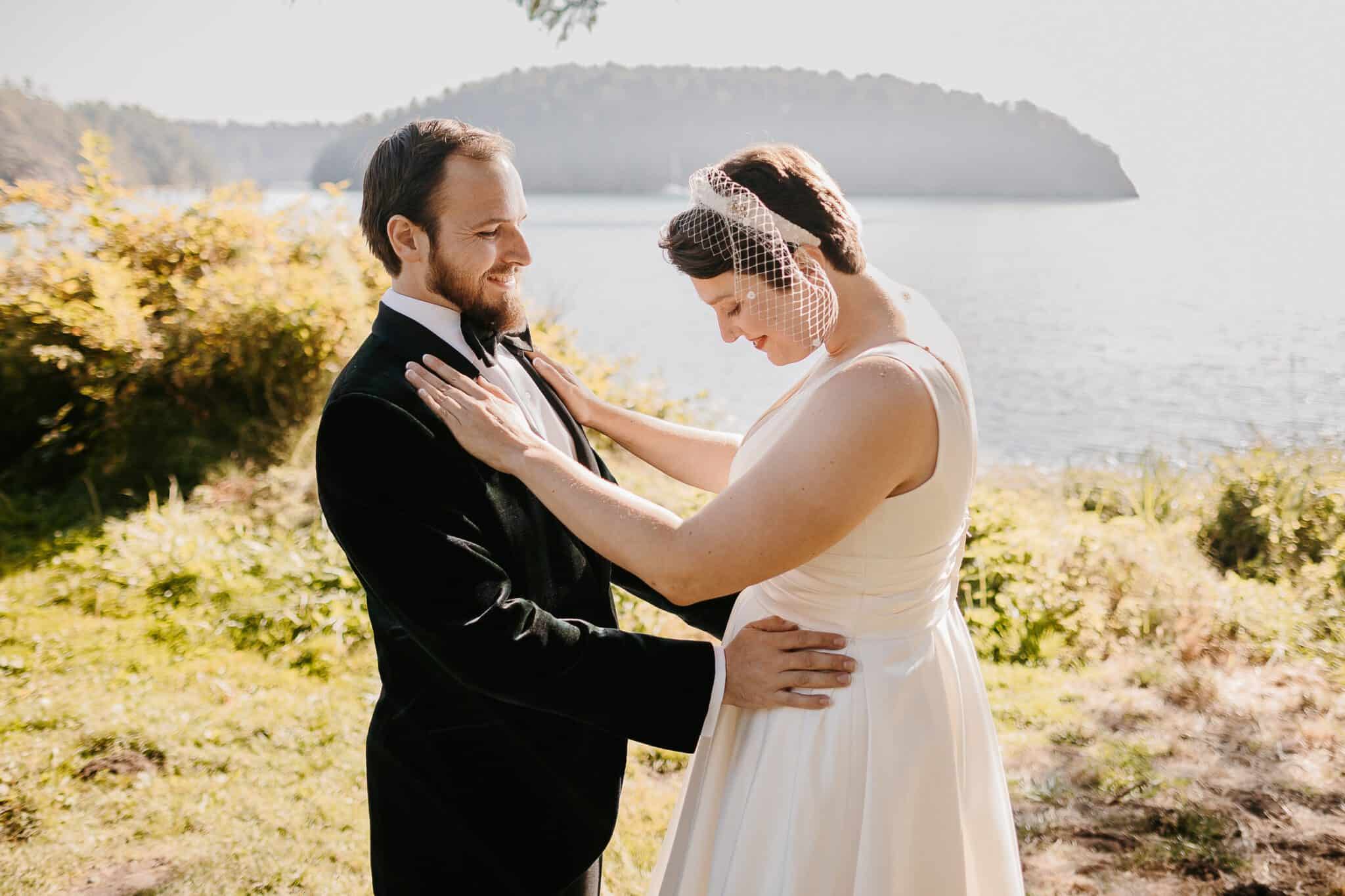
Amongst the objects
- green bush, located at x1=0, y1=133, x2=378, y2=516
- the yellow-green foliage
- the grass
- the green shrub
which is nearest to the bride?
the grass

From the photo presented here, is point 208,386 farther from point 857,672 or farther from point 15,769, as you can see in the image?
point 857,672

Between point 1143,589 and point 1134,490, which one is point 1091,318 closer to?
point 1134,490

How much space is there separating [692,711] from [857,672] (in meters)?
0.32

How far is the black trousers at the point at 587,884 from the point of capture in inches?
85.0

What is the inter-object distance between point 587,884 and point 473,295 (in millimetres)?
1363

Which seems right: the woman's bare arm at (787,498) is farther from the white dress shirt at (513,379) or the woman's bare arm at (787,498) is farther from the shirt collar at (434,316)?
the shirt collar at (434,316)

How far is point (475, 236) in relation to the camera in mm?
2002

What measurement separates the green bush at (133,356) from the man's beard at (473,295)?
6.58 metres

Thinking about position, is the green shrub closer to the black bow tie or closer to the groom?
the groom

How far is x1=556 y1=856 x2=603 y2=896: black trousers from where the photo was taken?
2.16 meters

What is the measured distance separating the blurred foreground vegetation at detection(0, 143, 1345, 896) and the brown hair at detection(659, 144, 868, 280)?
2.52m

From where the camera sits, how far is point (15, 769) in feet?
13.0

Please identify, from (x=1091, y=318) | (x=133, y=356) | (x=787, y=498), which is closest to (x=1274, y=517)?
(x=787, y=498)

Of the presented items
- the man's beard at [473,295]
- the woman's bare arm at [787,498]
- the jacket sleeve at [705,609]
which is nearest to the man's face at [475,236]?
the man's beard at [473,295]
